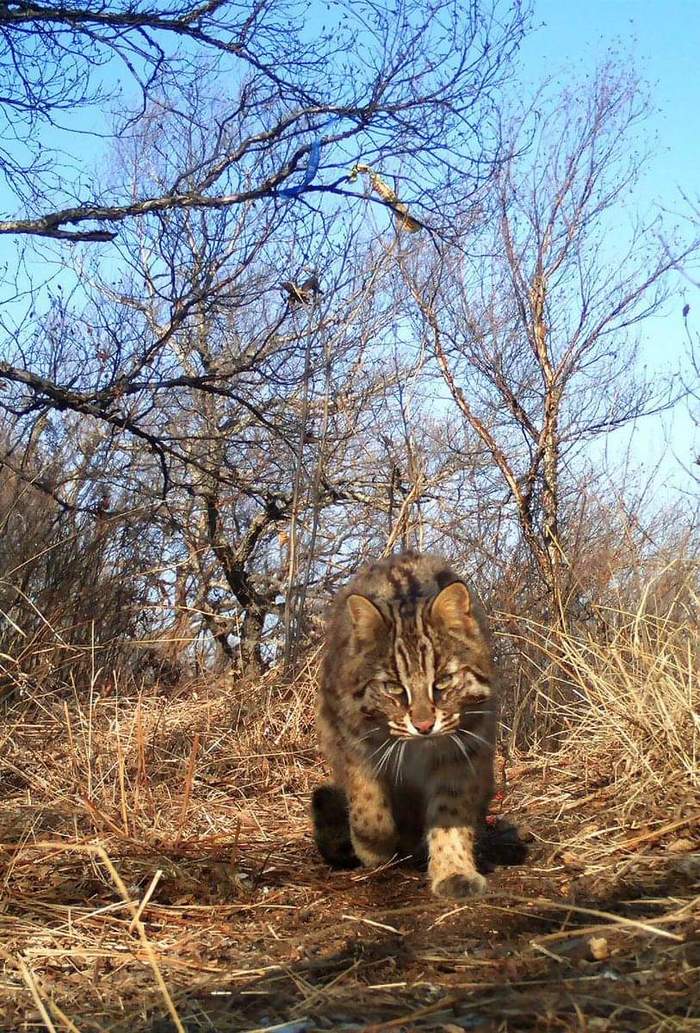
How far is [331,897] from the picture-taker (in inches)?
146

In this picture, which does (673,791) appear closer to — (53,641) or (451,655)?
(451,655)

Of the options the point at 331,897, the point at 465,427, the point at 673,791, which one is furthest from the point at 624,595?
the point at 465,427

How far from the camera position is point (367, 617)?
4039 mm

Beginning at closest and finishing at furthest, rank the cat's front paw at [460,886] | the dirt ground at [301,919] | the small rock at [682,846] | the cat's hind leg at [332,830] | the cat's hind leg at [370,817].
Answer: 1. the dirt ground at [301,919]
2. the cat's front paw at [460,886]
3. the small rock at [682,846]
4. the cat's hind leg at [370,817]
5. the cat's hind leg at [332,830]

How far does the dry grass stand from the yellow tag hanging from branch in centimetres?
593

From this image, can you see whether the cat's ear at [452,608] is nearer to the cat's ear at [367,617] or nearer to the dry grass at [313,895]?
the cat's ear at [367,617]

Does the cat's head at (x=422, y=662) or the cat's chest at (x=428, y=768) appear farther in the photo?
the cat's chest at (x=428, y=768)

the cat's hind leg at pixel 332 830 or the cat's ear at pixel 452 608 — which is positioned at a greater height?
the cat's ear at pixel 452 608

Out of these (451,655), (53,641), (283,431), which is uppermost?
(283,431)

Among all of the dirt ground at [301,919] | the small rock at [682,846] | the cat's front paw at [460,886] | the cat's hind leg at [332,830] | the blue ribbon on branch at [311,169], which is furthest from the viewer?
the blue ribbon on branch at [311,169]

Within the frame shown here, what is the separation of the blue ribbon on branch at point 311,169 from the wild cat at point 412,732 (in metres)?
6.94

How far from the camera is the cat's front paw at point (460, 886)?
3512 millimetres

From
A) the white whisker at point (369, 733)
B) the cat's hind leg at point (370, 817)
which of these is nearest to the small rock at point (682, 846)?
the cat's hind leg at point (370, 817)

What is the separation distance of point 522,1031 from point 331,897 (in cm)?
151
